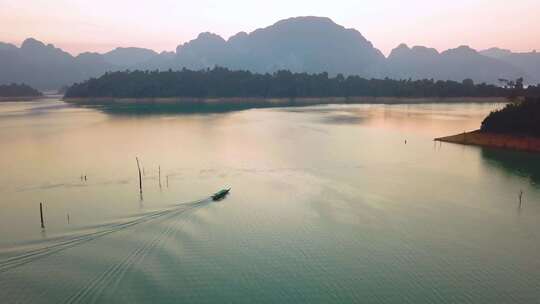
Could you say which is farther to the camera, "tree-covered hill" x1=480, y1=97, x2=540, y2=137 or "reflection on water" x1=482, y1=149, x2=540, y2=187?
"tree-covered hill" x1=480, y1=97, x2=540, y2=137

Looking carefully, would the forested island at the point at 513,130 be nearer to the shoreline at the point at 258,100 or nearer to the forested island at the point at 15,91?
the shoreline at the point at 258,100

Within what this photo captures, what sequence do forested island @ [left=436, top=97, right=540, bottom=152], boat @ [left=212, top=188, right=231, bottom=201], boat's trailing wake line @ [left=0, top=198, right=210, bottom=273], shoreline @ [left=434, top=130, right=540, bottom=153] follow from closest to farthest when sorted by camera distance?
boat's trailing wake line @ [left=0, top=198, right=210, bottom=273], boat @ [left=212, top=188, right=231, bottom=201], shoreline @ [left=434, top=130, right=540, bottom=153], forested island @ [left=436, top=97, right=540, bottom=152]

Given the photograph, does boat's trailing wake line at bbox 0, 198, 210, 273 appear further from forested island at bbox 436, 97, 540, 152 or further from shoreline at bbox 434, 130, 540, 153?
forested island at bbox 436, 97, 540, 152

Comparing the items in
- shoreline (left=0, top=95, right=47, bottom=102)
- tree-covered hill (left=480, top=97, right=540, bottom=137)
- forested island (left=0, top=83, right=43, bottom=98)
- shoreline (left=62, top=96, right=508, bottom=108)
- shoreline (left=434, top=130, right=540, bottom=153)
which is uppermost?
forested island (left=0, top=83, right=43, bottom=98)

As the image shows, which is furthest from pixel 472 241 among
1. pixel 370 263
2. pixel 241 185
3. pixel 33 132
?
pixel 33 132

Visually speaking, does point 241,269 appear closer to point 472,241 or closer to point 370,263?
point 370,263

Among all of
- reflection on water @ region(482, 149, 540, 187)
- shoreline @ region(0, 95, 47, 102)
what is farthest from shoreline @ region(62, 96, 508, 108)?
reflection on water @ region(482, 149, 540, 187)
